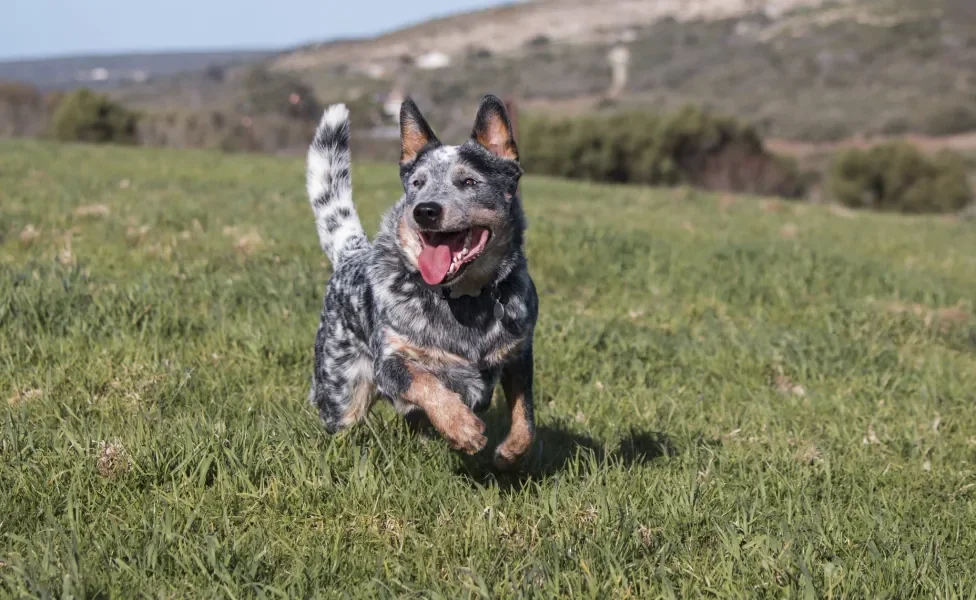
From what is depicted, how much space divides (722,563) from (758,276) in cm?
616

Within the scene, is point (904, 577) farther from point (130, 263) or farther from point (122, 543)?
point (130, 263)

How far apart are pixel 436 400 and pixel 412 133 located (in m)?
1.42

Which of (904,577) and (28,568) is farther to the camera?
(904,577)

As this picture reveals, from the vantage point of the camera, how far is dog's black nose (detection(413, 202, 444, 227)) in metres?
3.64

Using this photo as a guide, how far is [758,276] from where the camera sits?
887cm

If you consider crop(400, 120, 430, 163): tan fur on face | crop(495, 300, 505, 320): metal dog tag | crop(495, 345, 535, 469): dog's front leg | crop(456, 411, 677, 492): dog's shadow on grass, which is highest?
crop(400, 120, 430, 163): tan fur on face

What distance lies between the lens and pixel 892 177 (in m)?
A: 42.6

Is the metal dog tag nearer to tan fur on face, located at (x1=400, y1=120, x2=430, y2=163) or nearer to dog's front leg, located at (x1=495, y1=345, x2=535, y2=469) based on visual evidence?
dog's front leg, located at (x1=495, y1=345, x2=535, y2=469)

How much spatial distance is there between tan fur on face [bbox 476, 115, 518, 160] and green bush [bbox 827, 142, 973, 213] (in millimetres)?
41016

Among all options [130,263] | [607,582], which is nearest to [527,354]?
[607,582]

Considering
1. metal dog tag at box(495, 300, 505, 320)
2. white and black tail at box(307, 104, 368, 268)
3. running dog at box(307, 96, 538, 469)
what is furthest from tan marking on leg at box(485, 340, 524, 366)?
white and black tail at box(307, 104, 368, 268)

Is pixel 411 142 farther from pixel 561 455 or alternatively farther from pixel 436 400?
pixel 561 455

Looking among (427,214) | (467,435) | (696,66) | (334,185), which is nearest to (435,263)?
(427,214)

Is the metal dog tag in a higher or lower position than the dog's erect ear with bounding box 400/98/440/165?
lower
